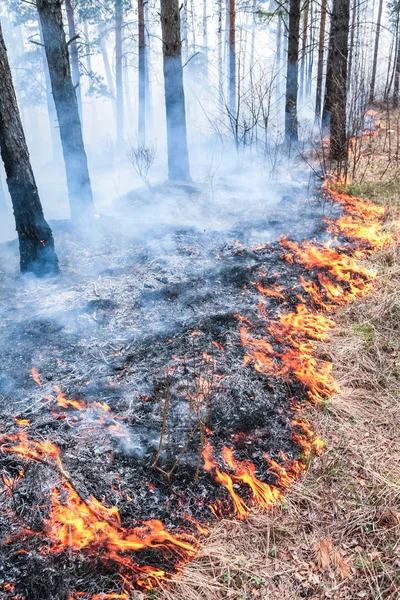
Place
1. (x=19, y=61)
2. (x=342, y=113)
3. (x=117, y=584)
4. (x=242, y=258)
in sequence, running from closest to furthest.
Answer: (x=117, y=584)
(x=242, y=258)
(x=342, y=113)
(x=19, y=61)

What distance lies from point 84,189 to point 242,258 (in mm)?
4039

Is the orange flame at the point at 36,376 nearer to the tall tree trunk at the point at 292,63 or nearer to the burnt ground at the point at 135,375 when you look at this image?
the burnt ground at the point at 135,375

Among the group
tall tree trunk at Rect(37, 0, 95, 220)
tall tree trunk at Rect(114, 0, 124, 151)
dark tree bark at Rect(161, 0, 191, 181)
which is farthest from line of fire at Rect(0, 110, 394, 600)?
tall tree trunk at Rect(114, 0, 124, 151)

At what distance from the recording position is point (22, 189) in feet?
16.4

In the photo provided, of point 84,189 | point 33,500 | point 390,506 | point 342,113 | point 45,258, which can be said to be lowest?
point 390,506

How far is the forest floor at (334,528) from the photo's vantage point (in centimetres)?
209

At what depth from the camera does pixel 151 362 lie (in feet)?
12.1

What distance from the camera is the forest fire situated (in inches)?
87.0

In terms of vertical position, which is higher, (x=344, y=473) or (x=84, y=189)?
(x=84, y=189)

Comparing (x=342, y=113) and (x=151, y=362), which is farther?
(x=342, y=113)

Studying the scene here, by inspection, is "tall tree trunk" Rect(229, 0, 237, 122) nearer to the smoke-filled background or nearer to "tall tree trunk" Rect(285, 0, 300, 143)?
the smoke-filled background

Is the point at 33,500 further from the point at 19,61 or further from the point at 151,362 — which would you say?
the point at 19,61

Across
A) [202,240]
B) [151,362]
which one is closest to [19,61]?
[202,240]

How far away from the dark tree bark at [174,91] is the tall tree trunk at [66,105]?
2664 mm
